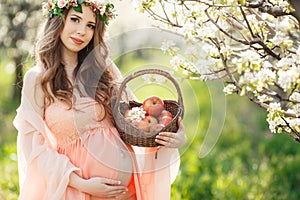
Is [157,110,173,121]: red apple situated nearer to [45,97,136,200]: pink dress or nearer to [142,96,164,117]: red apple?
[142,96,164,117]: red apple

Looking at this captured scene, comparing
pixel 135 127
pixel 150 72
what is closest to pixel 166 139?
pixel 135 127

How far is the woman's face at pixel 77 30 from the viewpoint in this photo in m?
3.40

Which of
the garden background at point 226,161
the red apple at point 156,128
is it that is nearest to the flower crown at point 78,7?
the garden background at point 226,161

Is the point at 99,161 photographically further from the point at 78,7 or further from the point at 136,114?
the point at 78,7

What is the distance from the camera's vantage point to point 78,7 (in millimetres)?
3418

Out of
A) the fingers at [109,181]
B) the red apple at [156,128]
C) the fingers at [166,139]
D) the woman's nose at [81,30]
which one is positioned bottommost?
the fingers at [109,181]

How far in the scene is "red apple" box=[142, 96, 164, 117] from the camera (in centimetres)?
323

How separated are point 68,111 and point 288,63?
1.23 metres

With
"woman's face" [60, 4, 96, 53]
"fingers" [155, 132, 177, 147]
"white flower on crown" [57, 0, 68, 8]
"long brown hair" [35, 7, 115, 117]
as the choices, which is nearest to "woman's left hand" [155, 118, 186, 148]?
"fingers" [155, 132, 177, 147]

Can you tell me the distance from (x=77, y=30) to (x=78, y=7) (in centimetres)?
12

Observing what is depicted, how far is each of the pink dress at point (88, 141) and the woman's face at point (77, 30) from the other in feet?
0.88

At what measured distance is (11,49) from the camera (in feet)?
35.7

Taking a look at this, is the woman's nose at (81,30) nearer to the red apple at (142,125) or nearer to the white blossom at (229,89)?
the red apple at (142,125)

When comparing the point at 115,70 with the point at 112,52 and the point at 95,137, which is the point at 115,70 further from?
the point at 95,137
